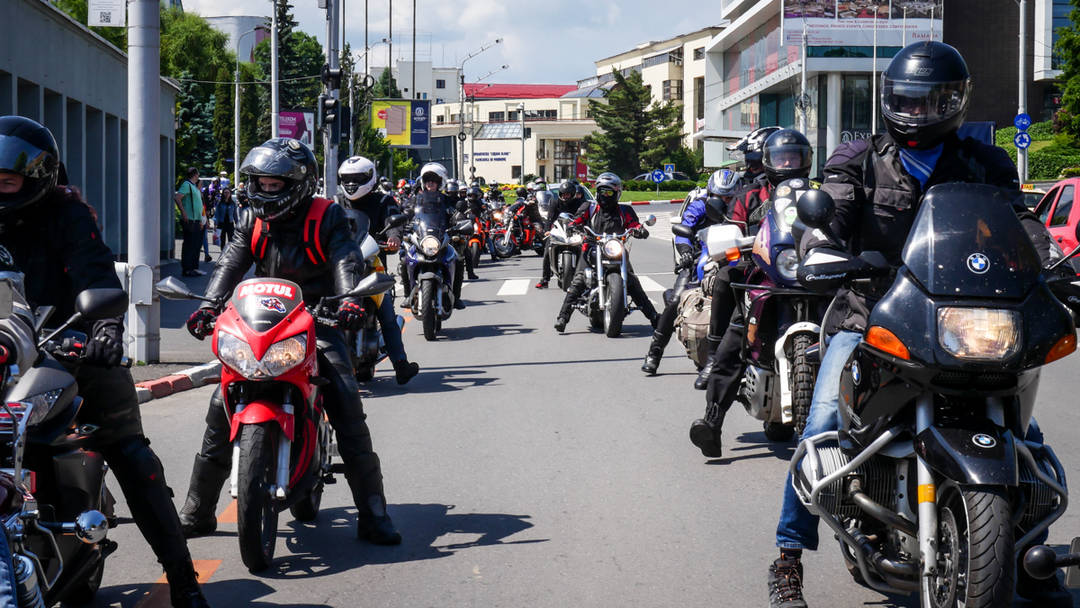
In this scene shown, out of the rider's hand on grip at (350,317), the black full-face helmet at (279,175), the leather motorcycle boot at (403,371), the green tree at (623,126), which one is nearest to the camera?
the rider's hand on grip at (350,317)

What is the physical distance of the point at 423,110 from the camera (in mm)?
81562

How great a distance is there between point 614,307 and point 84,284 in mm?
10656

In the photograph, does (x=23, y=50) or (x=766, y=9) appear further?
(x=766, y=9)

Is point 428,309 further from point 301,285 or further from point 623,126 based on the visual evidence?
point 623,126

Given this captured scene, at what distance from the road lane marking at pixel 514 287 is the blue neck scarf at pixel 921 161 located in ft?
56.1

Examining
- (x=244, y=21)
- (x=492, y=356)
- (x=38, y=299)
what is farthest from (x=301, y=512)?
(x=244, y=21)

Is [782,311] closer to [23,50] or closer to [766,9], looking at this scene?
[23,50]

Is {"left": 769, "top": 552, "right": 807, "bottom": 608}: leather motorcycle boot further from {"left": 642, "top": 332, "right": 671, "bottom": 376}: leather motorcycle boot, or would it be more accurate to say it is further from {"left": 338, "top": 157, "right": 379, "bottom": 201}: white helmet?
{"left": 338, "top": 157, "right": 379, "bottom": 201}: white helmet

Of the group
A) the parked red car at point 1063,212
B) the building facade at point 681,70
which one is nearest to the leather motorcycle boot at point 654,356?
the parked red car at point 1063,212

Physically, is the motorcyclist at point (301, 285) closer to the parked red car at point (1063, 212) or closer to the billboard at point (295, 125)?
the parked red car at point (1063, 212)

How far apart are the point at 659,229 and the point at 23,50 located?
33.3 metres

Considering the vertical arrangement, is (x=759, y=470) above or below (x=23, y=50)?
below

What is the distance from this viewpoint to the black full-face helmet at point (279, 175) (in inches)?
233

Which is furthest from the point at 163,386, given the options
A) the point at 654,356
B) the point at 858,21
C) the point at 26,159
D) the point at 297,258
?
A: the point at 858,21
